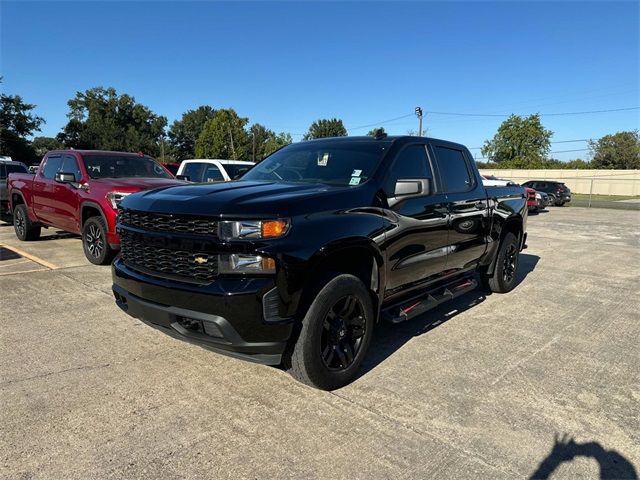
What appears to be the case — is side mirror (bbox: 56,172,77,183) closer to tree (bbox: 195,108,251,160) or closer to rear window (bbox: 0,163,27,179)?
rear window (bbox: 0,163,27,179)

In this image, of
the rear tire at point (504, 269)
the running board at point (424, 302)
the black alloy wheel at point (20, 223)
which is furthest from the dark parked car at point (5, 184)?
the rear tire at point (504, 269)

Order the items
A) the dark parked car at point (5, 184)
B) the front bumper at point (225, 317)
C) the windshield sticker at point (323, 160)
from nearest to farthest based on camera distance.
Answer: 1. the front bumper at point (225, 317)
2. the windshield sticker at point (323, 160)
3. the dark parked car at point (5, 184)

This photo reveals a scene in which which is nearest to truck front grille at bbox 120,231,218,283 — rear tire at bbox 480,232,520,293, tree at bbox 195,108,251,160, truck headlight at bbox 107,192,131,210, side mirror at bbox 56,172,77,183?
truck headlight at bbox 107,192,131,210

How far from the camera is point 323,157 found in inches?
177

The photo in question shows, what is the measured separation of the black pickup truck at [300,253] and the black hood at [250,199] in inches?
0.4

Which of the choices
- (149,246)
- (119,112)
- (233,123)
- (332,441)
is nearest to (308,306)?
(332,441)

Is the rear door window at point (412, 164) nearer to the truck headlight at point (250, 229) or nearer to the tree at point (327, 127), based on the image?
the truck headlight at point (250, 229)

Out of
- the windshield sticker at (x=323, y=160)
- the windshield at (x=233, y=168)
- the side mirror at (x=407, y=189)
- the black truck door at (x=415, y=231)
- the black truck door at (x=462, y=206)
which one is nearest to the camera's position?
the side mirror at (x=407, y=189)

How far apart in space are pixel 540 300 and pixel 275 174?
Result: 13.1 feet

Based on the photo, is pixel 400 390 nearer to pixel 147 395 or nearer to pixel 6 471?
pixel 147 395

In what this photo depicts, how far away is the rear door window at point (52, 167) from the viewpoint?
28.9ft

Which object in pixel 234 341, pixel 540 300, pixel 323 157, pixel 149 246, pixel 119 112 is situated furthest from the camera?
pixel 119 112

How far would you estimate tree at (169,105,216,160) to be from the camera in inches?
4382

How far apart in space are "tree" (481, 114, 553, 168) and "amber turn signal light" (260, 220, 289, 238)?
81234mm
